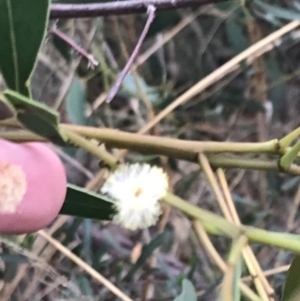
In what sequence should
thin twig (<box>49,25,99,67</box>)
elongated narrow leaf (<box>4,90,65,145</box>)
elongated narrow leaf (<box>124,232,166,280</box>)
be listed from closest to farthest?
elongated narrow leaf (<box>4,90,65,145</box>), thin twig (<box>49,25,99,67</box>), elongated narrow leaf (<box>124,232,166,280</box>)

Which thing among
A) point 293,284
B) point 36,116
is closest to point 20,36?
point 36,116

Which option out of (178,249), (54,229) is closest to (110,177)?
(54,229)

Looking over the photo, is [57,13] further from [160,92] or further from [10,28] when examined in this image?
[160,92]

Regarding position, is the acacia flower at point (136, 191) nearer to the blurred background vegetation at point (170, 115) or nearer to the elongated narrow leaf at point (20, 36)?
the elongated narrow leaf at point (20, 36)

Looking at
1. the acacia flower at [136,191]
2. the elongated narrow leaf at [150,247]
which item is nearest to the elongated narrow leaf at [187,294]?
the acacia flower at [136,191]

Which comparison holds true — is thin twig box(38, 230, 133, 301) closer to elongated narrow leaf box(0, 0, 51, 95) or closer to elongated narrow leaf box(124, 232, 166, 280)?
elongated narrow leaf box(124, 232, 166, 280)

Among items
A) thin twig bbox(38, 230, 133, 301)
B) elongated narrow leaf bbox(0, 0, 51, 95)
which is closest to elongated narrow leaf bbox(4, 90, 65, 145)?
elongated narrow leaf bbox(0, 0, 51, 95)
